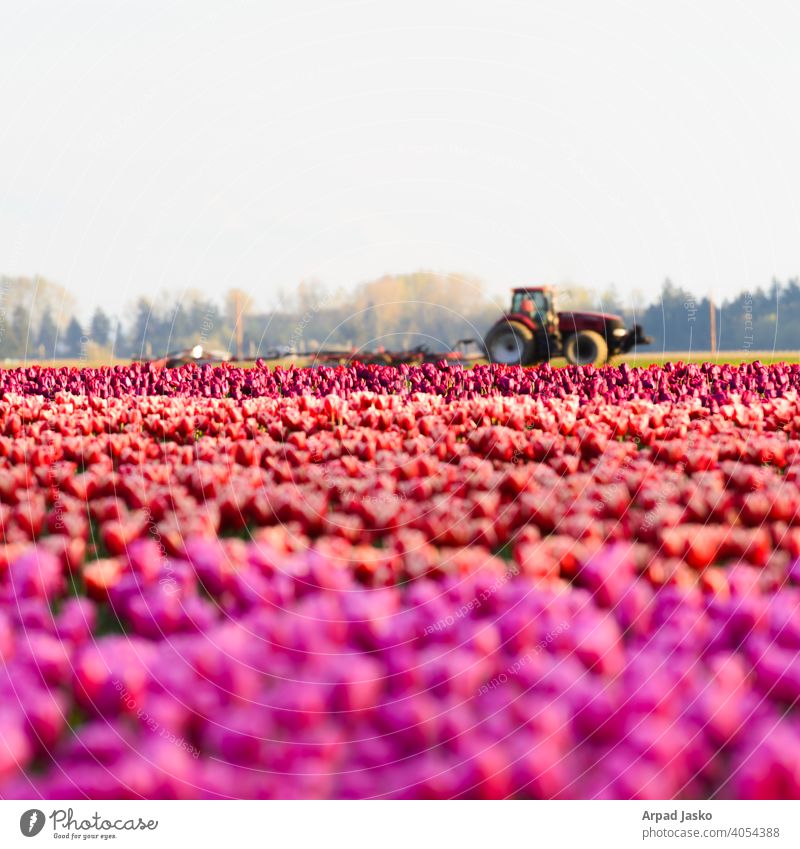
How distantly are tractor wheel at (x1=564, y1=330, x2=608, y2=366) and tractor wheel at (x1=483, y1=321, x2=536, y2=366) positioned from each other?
1355 millimetres

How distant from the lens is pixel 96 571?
10.7 ft

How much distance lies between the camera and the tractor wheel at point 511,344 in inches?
912

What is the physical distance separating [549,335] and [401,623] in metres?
22.9

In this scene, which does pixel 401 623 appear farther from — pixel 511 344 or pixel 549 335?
pixel 549 335

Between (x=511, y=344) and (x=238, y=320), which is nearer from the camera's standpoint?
(x=238, y=320)

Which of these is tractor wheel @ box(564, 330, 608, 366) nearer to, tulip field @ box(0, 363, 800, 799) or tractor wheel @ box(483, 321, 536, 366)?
tractor wheel @ box(483, 321, 536, 366)

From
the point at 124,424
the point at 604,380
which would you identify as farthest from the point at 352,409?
the point at 604,380

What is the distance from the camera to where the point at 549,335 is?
24.9 m

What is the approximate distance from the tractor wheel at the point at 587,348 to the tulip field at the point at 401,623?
61.1 ft

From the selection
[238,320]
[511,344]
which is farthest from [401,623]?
[511,344]

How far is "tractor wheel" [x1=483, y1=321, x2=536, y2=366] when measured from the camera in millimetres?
23172

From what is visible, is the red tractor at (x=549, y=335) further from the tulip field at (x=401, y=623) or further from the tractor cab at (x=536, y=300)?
the tulip field at (x=401, y=623)
